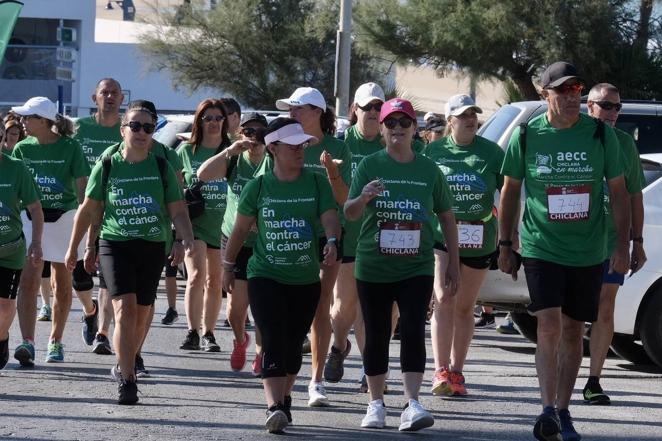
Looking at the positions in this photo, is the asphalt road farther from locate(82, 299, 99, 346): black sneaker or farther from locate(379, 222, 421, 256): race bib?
locate(379, 222, 421, 256): race bib

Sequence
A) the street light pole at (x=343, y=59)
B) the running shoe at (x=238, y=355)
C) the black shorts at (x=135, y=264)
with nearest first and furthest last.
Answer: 1. the black shorts at (x=135, y=264)
2. the running shoe at (x=238, y=355)
3. the street light pole at (x=343, y=59)

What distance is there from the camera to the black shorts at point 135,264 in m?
8.94

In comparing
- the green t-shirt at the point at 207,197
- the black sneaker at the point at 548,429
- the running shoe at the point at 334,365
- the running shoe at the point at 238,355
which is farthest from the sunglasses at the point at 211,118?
the black sneaker at the point at 548,429

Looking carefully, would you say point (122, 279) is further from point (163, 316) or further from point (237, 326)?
point (163, 316)

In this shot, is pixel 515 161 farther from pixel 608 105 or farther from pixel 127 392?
pixel 127 392

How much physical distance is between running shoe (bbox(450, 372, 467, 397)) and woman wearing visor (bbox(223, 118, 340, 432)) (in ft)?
5.44

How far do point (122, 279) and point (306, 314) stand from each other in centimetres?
132

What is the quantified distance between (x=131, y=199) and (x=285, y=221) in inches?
54.2

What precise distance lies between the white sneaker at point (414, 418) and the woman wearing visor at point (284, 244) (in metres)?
0.66

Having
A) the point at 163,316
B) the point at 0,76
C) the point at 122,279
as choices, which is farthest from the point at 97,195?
the point at 0,76

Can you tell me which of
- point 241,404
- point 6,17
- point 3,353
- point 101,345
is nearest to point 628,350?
point 241,404

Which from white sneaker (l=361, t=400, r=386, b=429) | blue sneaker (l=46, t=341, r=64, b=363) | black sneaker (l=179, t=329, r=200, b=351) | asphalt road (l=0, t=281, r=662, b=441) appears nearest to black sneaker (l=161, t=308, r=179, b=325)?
asphalt road (l=0, t=281, r=662, b=441)

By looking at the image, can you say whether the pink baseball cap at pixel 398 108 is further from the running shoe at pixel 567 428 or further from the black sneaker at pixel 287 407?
the running shoe at pixel 567 428

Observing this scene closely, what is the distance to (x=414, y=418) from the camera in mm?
7934
